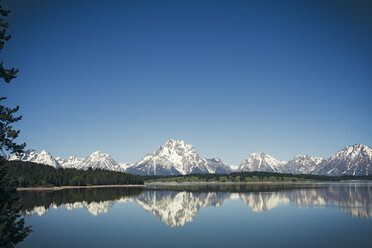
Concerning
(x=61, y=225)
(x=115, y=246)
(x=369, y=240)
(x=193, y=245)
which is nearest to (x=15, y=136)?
(x=115, y=246)

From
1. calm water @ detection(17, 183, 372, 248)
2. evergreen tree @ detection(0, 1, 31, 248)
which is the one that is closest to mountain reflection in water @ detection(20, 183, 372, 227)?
calm water @ detection(17, 183, 372, 248)

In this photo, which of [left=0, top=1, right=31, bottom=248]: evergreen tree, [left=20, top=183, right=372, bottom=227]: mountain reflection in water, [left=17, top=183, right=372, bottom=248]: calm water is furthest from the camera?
[left=20, top=183, right=372, bottom=227]: mountain reflection in water

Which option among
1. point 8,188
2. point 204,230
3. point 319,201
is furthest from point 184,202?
point 8,188

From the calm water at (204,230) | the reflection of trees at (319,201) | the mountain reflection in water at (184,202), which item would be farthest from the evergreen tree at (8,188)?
the reflection of trees at (319,201)

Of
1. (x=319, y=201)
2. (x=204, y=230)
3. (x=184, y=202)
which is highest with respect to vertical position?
(x=204, y=230)

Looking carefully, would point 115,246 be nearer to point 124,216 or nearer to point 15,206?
point 15,206

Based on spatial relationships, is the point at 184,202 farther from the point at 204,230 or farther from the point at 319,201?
the point at 204,230

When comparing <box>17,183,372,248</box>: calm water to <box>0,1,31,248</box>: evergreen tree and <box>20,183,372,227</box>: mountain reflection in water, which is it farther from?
<box>0,1,31,248</box>: evergreen tree

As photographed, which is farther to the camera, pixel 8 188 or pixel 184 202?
pixel 184 202

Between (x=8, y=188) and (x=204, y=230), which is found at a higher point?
(x=8, y=188)

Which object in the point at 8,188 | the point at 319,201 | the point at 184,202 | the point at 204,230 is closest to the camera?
the point at 8,188

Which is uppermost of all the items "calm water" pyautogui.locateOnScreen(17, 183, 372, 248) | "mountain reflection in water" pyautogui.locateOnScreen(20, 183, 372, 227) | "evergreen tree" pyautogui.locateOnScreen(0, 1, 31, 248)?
"evergreen tree" pyautogui.locateOnScreen(0, 1, 31, 248)

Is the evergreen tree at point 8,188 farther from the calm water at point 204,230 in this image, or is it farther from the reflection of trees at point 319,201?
the reflection of trees at point 319,201

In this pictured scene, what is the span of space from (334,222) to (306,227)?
841 cm
